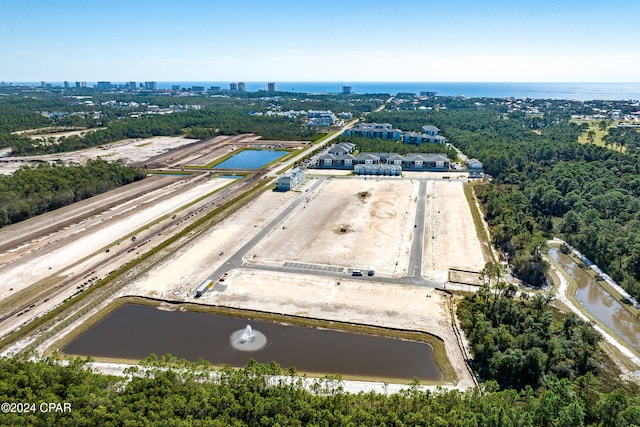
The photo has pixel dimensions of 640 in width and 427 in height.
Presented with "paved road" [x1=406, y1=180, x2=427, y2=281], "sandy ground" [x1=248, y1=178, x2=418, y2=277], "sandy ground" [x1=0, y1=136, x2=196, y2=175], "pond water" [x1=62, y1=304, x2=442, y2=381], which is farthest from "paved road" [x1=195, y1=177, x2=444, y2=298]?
"sandy ground" [x1=0, y1=136, x2=196, y2=175]

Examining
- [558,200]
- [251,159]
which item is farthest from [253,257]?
[251,159]

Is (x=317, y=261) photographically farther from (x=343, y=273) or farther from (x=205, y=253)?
(x=205, y=253)

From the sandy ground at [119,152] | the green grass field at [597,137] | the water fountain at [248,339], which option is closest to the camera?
the water fountain at [248,339]

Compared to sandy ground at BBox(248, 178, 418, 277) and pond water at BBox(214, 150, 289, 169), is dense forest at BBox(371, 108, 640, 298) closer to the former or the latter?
sandy ground at BBox(248, 178, 418, 277)

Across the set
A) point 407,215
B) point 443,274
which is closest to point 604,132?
point 407,215

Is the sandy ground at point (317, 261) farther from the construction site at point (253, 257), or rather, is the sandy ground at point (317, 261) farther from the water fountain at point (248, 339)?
the water fountain at point (248, 339)

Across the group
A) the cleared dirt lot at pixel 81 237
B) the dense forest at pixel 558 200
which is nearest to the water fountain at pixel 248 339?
the cleared dirt lot at pixel 81 237

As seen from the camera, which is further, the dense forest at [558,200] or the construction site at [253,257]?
the dense forest at [558,200]
